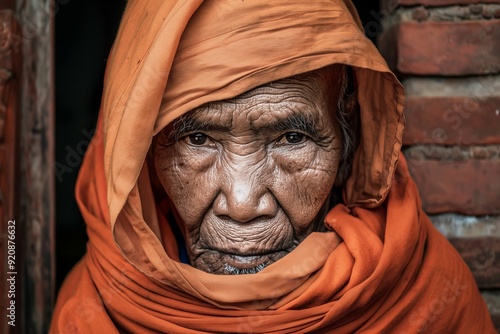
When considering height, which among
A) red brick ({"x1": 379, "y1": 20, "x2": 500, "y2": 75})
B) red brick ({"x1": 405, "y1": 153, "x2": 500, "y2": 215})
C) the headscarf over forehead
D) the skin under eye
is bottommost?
red brick ({"x1": 405, "y1": 153, "x2": 500, "y2": 215})

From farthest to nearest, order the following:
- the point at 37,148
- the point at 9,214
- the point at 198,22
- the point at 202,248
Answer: the point at 37,148 < the point at 9,214 < the point at 202,248 < the point at 198,22

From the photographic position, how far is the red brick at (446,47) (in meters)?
2.15

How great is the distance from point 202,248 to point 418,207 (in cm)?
53

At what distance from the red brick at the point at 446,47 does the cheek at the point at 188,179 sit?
0.69 metres

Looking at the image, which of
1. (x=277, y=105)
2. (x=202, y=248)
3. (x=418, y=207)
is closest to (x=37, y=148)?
(x=202, y=248)

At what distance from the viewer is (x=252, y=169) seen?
1748 millimetres

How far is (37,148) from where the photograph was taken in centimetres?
238

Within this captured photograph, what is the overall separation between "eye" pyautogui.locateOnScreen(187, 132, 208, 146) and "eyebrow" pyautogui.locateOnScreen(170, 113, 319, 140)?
0.02 m

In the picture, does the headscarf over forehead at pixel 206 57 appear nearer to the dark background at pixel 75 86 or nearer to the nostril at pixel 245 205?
the nostril at pixel 245 205

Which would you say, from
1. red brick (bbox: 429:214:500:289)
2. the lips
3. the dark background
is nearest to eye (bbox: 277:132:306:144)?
the lips

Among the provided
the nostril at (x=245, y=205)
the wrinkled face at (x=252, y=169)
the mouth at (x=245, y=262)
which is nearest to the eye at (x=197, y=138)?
the wrinkled face at (x=252, y=169)

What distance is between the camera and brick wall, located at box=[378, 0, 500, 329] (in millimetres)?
2158

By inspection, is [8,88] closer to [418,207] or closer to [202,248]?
[202,248]

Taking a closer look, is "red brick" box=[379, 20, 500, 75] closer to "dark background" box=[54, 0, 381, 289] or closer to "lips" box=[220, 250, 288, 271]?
"lips" box=[220, 250, 288, 271]
